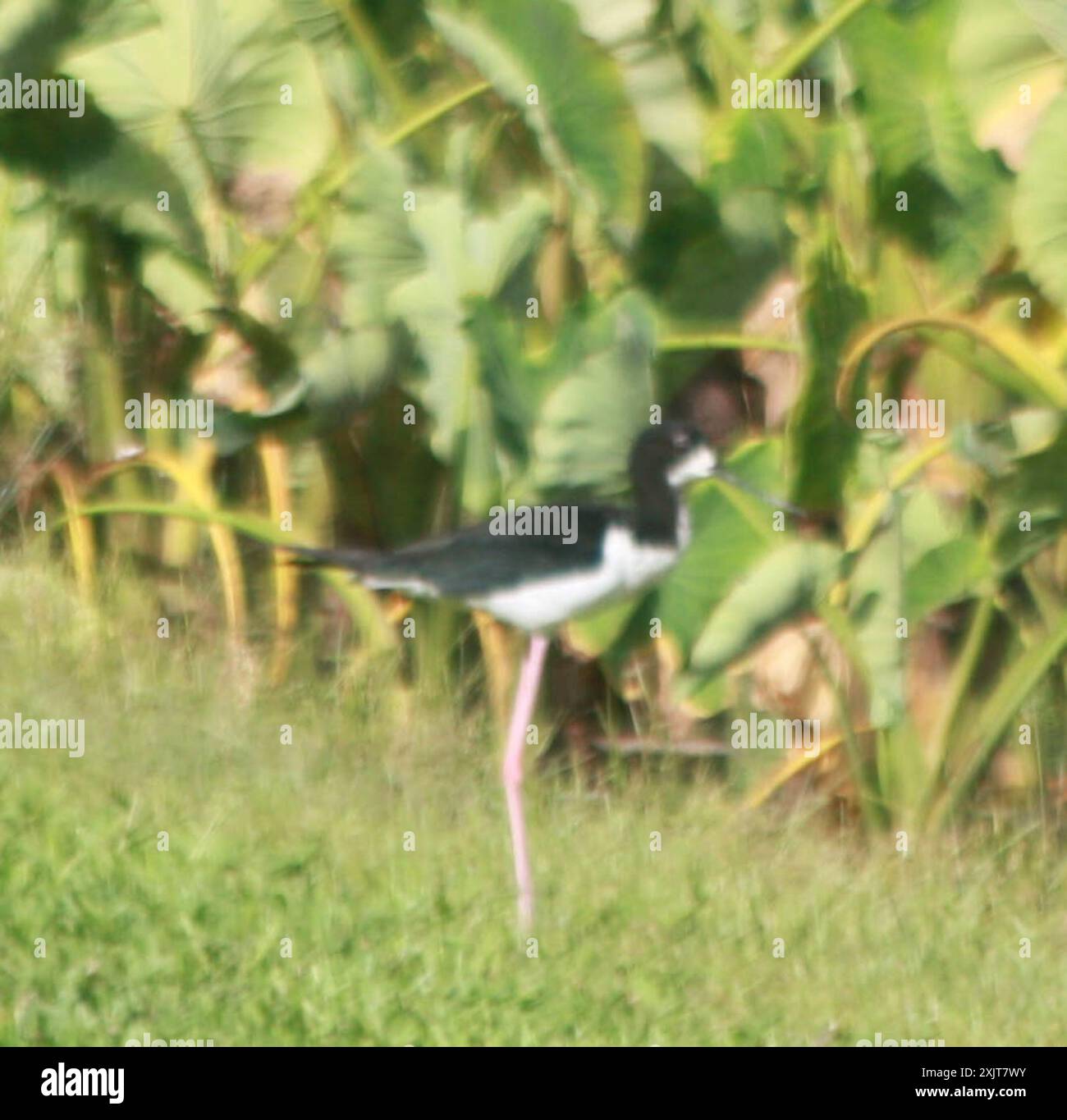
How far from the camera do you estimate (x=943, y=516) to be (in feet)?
19.0

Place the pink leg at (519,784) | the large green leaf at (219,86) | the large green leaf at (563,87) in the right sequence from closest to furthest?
the pink leg at (519,784)
the large green leaf at (563,87)
the large green leaf at (219,86)

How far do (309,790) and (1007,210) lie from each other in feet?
7.50

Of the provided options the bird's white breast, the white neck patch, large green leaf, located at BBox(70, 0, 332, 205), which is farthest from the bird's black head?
large green leaf, located at BBox(70, 0, 332, 205)

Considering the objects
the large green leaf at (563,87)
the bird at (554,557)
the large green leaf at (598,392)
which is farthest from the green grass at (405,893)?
the large green leaf at (563,87)

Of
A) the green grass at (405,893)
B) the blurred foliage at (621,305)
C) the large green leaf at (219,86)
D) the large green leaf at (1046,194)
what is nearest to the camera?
the green grass at (405,893)

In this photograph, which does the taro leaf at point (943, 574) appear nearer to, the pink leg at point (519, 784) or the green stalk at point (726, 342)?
the green stalk at point (726, 342)

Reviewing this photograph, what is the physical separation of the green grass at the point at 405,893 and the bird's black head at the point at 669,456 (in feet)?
3.10

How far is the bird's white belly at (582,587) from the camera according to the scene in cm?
493

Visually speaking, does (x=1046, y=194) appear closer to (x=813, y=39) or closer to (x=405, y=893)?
(x=813, y=39)

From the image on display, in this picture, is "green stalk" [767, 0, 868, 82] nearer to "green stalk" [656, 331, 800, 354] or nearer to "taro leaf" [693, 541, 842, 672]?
"green stalk" [656, 331, 800, 354]

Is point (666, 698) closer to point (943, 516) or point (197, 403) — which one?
point (943, 516)

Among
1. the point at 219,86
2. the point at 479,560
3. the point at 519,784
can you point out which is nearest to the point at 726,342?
the point at 479,560

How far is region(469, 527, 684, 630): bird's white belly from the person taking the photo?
4.93 m
